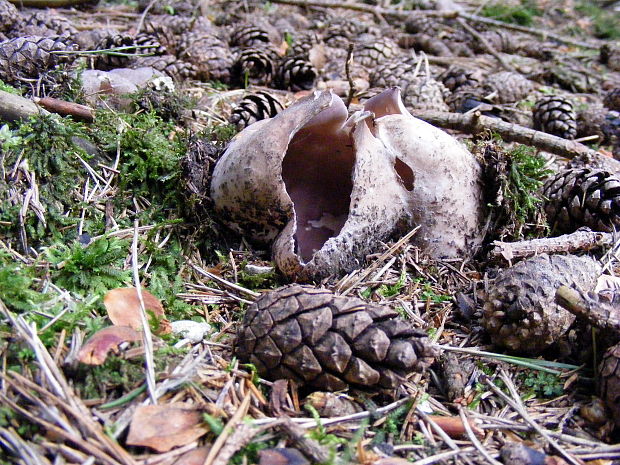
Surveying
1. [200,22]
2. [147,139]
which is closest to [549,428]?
[147,139]

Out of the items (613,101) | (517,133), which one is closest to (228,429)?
(517,133)

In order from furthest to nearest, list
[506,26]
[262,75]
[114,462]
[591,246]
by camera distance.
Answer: [506,26] → [262,75] → [591,246] → [114,462]

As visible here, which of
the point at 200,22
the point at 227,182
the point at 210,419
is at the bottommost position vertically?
the point at 210,419

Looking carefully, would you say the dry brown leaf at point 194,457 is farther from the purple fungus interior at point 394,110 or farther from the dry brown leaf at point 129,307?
the purple fungus interior at point 394,110

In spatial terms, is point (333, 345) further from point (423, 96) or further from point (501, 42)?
point (501, 42)

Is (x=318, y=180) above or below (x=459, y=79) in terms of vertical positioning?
below

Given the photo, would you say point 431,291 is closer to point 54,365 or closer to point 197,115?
point 54,365
